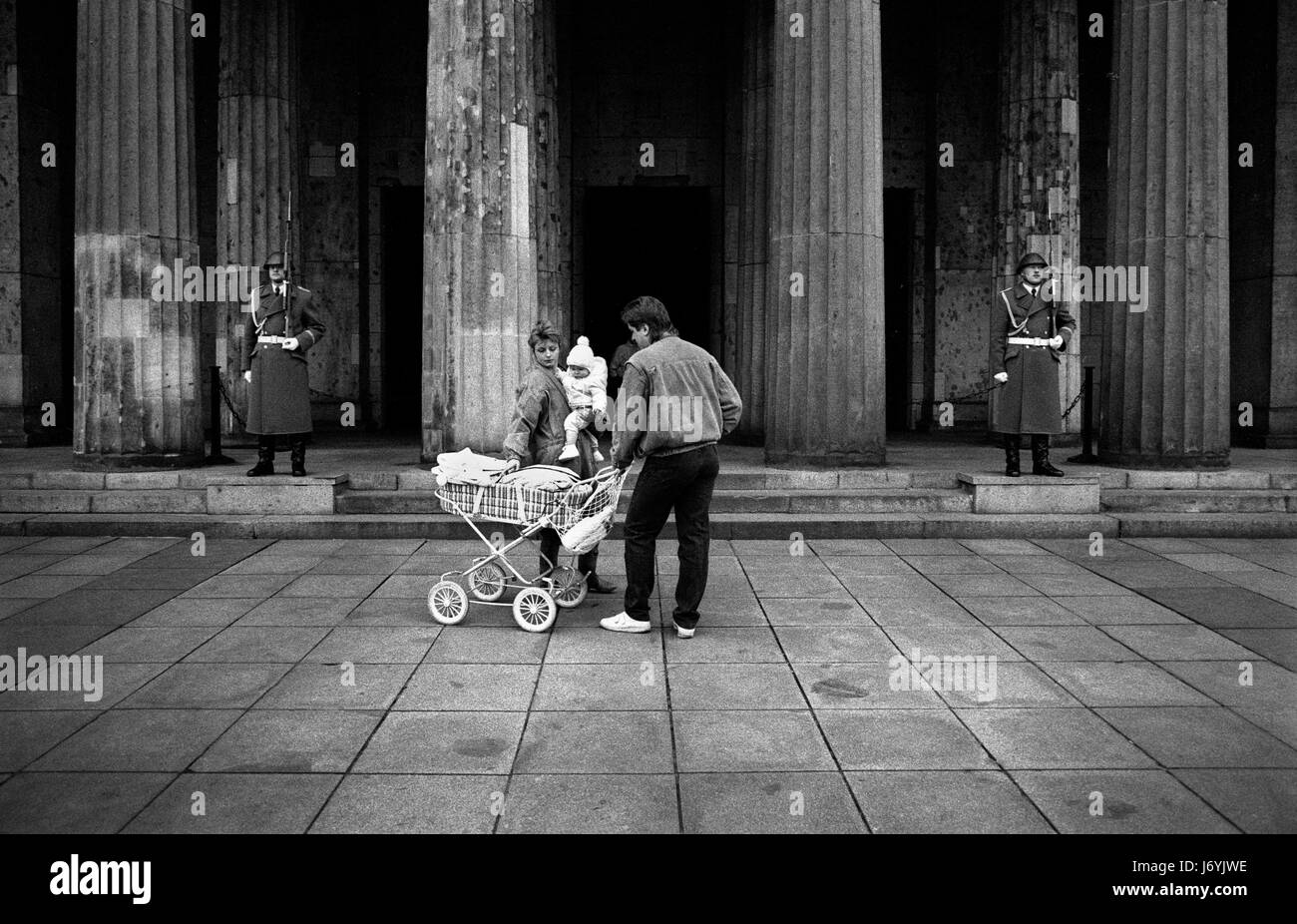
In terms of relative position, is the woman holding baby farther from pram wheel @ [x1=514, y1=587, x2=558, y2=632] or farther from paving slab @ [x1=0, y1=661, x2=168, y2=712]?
paving slab @ [x1=0, y1=661, x2=168, y2=712]

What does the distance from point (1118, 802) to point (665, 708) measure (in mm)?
2032

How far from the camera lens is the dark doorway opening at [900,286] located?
731 inches

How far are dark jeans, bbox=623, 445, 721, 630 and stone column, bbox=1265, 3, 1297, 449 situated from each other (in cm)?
1268

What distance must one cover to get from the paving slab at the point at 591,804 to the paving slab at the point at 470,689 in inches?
38.7

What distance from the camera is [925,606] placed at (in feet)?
24.0

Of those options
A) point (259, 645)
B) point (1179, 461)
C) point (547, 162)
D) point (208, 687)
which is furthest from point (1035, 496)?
point (547, 162)

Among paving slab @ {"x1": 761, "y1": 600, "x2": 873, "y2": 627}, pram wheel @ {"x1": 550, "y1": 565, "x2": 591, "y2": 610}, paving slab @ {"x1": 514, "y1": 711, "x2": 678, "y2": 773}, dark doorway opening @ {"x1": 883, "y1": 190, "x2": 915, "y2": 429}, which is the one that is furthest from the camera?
dark doorway opening @ {"x1": 883, "y1": 190, "x2": 915, "y2": 429}

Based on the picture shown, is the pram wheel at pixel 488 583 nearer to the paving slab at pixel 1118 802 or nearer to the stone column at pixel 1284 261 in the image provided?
the paving slab at pixel 1118 802

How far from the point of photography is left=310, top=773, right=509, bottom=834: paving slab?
3838 mm

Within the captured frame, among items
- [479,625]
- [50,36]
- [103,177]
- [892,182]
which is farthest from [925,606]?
[50,36]

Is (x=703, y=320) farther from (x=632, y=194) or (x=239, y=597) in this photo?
(x=239, y=597)

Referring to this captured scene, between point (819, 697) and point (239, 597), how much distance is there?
431cm

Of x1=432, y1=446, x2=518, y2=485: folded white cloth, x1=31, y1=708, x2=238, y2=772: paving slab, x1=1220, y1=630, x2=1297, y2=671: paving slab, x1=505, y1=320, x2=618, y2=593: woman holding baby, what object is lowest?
x1=31, y1=708, x2=238, y2=772: paving slab

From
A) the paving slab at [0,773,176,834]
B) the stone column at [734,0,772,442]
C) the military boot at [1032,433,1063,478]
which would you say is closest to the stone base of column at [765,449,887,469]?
the military boot at [1032,433,1063,478]
